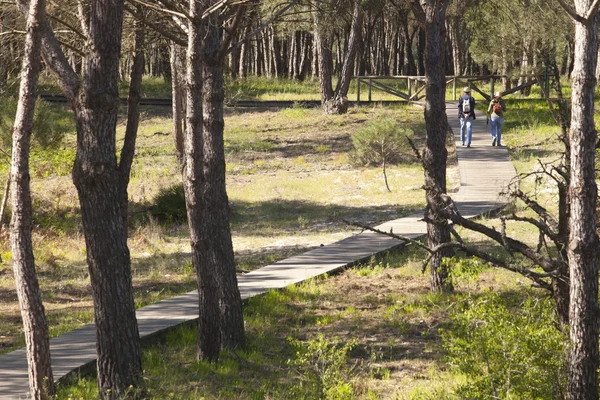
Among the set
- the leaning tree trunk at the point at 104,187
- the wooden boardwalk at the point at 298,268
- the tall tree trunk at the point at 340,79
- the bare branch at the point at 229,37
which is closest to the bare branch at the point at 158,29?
the bare branch at the point at 229,37

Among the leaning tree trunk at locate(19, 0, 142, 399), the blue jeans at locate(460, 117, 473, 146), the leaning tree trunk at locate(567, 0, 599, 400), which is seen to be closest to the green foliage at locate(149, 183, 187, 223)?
the blue jeans at locate(460, 117, 473, 146)

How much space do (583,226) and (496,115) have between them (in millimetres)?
16924

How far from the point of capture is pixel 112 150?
7.13 meters

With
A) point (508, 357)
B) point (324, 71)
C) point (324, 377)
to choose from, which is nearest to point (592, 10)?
point (508, 357)

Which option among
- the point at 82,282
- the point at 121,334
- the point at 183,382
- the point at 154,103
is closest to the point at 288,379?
the point at 183,382

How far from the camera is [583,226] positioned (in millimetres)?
6879

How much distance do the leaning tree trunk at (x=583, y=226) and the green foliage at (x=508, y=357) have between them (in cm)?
22

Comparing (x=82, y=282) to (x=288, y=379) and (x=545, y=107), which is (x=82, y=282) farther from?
(x=545, y=107)

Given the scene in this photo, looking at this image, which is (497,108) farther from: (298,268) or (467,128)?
(298,268)

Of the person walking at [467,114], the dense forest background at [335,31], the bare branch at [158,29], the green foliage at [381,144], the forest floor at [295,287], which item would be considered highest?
the dense forest background at [335,31]

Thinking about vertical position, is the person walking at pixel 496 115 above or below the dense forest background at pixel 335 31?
below

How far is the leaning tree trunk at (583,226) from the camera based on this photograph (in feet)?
22.5

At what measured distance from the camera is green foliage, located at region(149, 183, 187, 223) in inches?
777

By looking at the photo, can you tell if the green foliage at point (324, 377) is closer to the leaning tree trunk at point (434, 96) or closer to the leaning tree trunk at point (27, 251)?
the leaning tree trunk at point (27, 251)
